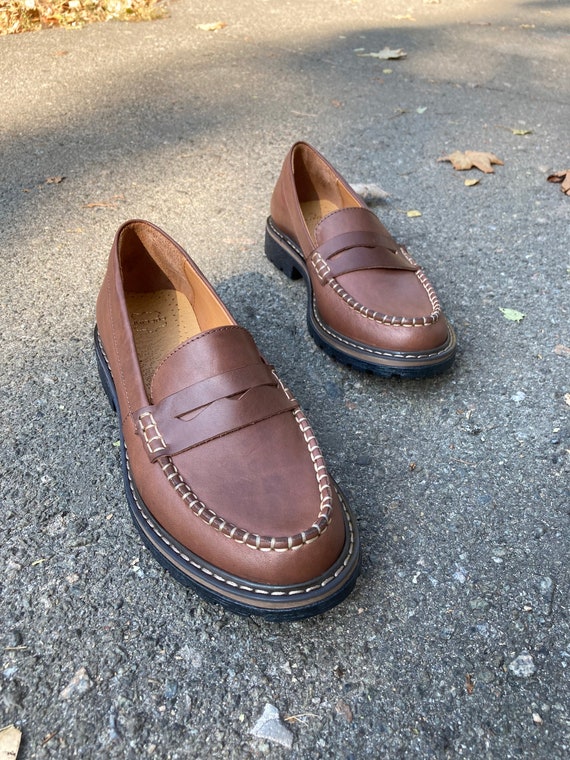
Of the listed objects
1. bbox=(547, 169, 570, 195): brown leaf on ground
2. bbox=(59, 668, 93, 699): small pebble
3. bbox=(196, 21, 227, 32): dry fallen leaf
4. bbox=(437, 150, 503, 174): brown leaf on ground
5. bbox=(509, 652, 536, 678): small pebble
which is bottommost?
bbox=(547, 169, 570, 195): brown leaf on ground

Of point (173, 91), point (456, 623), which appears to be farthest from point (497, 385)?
point (173, 91)

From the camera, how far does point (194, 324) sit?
5.56 feet

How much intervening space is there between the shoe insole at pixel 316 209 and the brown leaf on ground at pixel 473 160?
96 cm

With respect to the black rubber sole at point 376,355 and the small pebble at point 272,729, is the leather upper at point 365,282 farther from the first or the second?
the small pebble at point 272,729

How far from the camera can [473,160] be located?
9.32ft

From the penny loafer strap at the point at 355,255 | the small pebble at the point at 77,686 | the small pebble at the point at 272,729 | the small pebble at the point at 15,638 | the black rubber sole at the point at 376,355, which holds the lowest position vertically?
the small pebble at the point at 272,729

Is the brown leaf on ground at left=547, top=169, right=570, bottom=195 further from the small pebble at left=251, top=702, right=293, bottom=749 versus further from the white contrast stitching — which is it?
the small pebble at left=251, top=702, right=293, bottom=749

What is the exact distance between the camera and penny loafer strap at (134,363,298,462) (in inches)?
47.8

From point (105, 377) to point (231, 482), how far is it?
0.53 m

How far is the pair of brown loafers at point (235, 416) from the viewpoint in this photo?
1.11 meters

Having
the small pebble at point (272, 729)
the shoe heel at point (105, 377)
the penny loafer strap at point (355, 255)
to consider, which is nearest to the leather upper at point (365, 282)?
the penny loafer strap at point (355, 255)

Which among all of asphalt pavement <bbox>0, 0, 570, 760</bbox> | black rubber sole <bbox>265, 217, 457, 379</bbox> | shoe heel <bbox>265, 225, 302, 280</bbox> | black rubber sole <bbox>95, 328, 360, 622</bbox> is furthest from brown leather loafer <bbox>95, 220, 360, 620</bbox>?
shoe heel <bbox>265, 225, 302, 280</bbox>

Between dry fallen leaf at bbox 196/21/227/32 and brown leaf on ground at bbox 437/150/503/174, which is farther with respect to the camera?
dry fallen leaf at bbox 196/21/227/32

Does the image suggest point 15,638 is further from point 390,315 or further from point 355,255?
point 355,255
